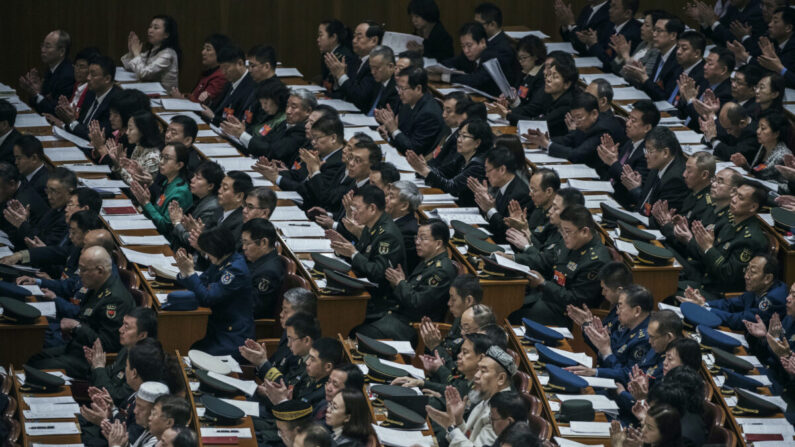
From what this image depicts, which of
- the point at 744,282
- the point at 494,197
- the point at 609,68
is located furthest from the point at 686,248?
the point at 609,68

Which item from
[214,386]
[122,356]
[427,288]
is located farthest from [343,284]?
[122,356]

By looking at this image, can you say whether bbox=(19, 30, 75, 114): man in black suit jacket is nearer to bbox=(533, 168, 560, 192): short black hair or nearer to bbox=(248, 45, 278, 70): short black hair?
bbox=(248, 45, 278, 70): short black hair

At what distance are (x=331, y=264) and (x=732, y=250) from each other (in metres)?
2.23

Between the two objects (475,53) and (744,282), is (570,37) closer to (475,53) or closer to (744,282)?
(475,53)

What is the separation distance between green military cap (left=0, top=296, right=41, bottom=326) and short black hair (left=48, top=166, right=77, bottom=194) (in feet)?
4.57

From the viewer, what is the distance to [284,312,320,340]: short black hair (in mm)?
7055

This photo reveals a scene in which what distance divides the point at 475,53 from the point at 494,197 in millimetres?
2581

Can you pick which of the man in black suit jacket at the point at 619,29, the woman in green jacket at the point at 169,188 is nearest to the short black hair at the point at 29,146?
the woman in green jacket at the point at 169,188

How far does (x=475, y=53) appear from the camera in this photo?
1109 centimetres

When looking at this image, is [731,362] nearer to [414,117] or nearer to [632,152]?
[632,152]

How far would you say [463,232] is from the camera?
27.5 feet

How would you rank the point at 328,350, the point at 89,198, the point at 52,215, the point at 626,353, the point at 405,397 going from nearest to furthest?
the point at 405,397
the point at 328,350
the point at 626,353
the point at 89,198
the point at 52,215

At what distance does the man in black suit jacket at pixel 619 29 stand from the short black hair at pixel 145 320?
5.18 m

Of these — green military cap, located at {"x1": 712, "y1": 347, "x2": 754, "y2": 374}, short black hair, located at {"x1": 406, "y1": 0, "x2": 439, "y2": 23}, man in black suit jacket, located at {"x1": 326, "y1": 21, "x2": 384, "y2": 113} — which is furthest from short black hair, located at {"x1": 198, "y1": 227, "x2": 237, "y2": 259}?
short black hair, located at {"x1": 406, "y1": 0, "x2": 439, "y2": 23}
